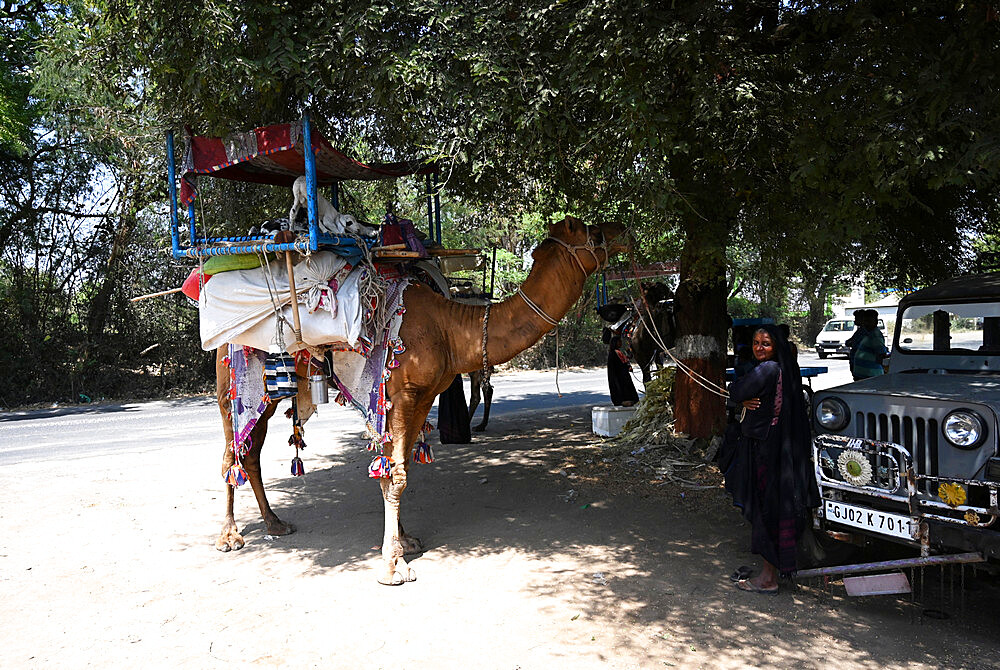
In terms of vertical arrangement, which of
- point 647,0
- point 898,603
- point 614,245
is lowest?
point 898,603

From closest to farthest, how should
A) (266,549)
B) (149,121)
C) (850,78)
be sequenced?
(850,78)
(266,549)
(149,121)

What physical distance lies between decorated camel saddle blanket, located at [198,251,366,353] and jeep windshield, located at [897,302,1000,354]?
4531 millimetres

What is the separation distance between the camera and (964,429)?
404cm

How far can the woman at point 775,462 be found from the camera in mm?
4582

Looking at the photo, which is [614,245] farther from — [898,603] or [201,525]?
[201,525]

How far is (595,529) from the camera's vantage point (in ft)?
20.1

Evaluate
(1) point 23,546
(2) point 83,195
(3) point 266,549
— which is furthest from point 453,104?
(2) point 83,195

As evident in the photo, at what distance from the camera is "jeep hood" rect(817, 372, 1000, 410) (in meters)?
4.18

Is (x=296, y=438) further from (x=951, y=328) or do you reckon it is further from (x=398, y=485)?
(x=951, y=328)

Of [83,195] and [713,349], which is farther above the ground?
[83,195]

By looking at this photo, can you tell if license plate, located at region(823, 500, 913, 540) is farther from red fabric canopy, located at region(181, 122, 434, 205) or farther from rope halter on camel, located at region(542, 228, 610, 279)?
red fabric canopy, located at region(181, 122, 434, 205)

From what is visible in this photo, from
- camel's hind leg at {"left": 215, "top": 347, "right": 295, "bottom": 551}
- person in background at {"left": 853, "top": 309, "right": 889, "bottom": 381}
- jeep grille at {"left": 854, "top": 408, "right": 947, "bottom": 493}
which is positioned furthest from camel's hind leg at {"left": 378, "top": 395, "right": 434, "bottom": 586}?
person in background at {"left": 853, "top": 309, "right": 889, "bottom": 381}

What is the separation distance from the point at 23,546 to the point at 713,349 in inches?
282

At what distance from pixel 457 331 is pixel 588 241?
127 cm
